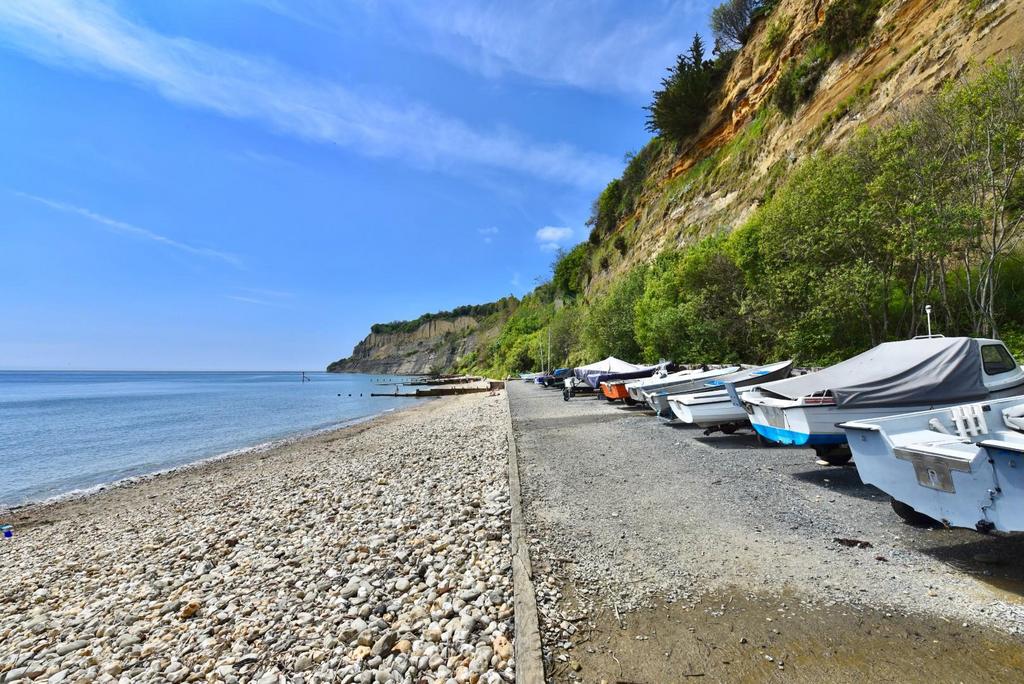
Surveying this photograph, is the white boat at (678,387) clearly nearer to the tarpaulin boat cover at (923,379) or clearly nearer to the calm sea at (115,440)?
the tarpaulin boat cover at (923,379)

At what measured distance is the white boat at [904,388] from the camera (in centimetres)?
631

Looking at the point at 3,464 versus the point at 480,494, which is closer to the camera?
the point at 480,494

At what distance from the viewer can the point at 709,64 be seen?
3700 cm

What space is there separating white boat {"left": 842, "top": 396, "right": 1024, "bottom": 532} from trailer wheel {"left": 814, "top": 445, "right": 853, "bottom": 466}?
5.82 feet

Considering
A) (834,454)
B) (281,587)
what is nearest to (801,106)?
(834,454)

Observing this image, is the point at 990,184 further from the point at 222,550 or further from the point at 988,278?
the point at 222,550

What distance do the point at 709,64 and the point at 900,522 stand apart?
40930 millimetres

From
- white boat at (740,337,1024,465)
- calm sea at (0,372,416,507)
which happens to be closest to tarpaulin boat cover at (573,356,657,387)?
white boat at (740,337,1024,465)

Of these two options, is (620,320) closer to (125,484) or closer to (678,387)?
(678,387)

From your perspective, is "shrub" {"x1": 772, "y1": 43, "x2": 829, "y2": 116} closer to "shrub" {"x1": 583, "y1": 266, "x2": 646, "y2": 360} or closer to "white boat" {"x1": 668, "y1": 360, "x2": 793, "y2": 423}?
"shrub" {"x1": 583, "y1": 266, "x2": 646, "y2": 360}

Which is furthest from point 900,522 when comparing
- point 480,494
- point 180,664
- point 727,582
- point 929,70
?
point 929,70

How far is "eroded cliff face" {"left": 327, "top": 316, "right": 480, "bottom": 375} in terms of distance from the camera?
130750 mm

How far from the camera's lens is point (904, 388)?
6.31 m

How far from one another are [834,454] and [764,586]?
3.83m
